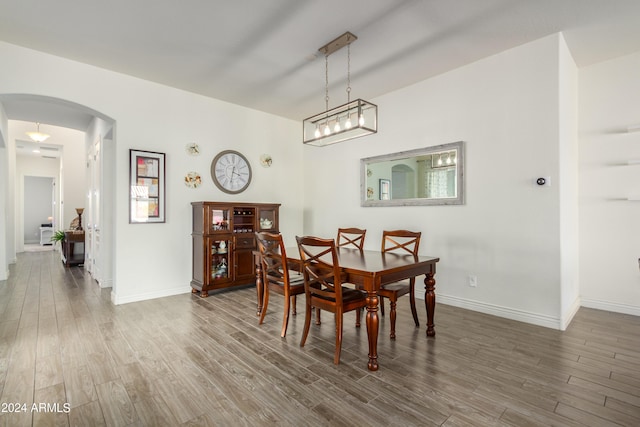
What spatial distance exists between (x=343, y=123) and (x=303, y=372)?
3899 mm

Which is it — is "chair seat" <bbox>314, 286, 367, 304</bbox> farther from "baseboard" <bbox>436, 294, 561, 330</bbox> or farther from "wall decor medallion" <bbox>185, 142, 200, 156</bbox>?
"wall decor medallion" <bbox>185, 142, 200, 156</bbox>

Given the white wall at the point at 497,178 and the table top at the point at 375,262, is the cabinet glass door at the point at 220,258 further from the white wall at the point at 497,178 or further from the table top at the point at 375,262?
the white wall at the point at 497,178

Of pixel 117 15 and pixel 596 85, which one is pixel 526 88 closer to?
pixel 596 85

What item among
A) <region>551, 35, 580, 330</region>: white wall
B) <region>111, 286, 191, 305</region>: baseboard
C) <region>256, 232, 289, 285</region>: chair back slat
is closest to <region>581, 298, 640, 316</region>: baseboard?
<region>551, 35, 580, 330</region>: white wall

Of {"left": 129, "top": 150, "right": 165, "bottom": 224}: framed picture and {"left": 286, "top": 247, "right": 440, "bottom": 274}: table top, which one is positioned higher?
{"left": 129, "top": 150, "right": 165, "bottom": 224}: framed picture

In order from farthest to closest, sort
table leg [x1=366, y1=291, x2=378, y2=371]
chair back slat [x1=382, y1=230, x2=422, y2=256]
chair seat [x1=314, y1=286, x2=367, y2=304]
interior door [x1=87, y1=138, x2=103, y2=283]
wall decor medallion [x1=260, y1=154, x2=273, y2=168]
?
wall decor medallion [x1=260, y1=154, x2=273, y2=168]
interior door [x1=87, y1=138, x2=103, y2=283]
chair back slat [x1=382, y1=230, x2=422, y2=256]
chair seat [x1=314, y1=286, x2=367, y2=304]
table leg [x1=366, y1=291, x2=378, y2=371]

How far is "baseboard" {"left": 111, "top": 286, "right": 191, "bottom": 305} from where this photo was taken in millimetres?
3801

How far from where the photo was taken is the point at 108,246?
15.4 feet

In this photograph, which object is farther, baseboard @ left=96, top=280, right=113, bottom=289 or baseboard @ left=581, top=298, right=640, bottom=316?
baseboard @ left=96, top=280, right=113, bottom=289

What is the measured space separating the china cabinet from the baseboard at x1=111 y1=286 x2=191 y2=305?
0.14 m

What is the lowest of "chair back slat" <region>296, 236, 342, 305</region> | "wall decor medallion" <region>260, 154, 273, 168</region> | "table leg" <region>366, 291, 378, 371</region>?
"table leg" <region>366, 291, 378, 371</region>

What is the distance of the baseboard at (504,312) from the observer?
301cm

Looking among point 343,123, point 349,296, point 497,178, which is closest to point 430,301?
point 349,296

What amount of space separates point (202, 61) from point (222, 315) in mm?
2888
